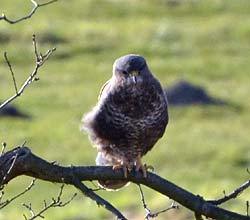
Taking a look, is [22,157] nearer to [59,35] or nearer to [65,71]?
[65,71]

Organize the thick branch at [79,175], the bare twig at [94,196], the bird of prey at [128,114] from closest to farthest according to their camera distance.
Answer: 1. the bare twig at [94,196]
2. the thick branch at [79,175]
3. the bird of prey at [128,114]

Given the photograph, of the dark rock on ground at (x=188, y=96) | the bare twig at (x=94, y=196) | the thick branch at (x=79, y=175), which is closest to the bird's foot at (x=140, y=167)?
the thick branch at (x=79, y=175)

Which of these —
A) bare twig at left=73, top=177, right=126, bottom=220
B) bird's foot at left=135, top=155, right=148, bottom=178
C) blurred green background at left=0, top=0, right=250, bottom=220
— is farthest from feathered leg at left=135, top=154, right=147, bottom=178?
blurred green background at left=0, top=0, right=250, bottom=220

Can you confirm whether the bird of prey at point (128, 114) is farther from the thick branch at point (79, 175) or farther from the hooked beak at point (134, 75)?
the thick branch at point (79, 175)

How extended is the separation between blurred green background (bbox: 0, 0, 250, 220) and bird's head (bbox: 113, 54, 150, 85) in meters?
10.4

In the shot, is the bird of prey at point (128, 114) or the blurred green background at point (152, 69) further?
the blurred green background at point (152, 69)

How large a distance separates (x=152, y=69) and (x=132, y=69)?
121 ft

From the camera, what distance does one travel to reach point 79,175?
24.4 feet

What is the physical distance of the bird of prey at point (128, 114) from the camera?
9031mm

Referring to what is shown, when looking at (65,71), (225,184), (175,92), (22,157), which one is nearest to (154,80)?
(22,157)

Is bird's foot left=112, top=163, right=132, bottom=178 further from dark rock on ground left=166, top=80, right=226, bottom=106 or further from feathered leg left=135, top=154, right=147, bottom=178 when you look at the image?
dark rock on ground left=166, top=80, right=226, bottom=106

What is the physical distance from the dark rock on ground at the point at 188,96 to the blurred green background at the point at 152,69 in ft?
2.18

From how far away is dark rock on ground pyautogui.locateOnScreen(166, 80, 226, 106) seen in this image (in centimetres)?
3831

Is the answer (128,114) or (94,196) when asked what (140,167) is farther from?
(94,196)
